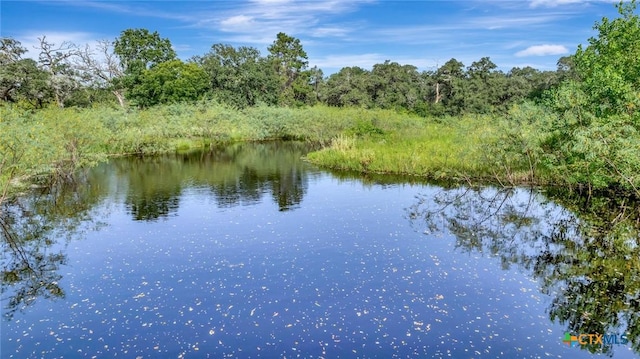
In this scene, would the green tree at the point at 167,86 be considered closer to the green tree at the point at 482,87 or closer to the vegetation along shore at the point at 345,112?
the vegetation along shore at the point at 345,112

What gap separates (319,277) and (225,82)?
195 ft

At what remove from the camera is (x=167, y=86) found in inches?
2375

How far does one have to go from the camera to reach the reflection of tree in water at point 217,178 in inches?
928

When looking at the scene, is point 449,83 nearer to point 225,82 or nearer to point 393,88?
point 393,88

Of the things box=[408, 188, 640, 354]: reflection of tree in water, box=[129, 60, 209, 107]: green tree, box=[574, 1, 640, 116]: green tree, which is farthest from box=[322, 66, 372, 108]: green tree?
box=[408, 188, 640, 354]: reflection of tree in water

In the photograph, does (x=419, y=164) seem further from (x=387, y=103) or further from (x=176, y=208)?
(x=387, y=103)

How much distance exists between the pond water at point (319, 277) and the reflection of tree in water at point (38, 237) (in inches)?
3.7

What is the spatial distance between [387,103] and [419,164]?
41.3m

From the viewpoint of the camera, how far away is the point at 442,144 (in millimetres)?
32344

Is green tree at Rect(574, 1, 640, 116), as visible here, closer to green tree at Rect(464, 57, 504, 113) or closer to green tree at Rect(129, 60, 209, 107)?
green tree at Rect(464, 57, 504, 113)

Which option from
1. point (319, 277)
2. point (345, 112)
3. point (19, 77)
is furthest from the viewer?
point (19, 77)

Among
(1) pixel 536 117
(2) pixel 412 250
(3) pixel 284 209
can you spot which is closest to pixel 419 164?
(1) pixel 536 117

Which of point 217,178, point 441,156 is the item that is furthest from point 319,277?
point 441,156

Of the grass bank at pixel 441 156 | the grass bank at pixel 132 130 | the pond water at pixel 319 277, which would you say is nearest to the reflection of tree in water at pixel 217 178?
the pond water at pixel 319 277
